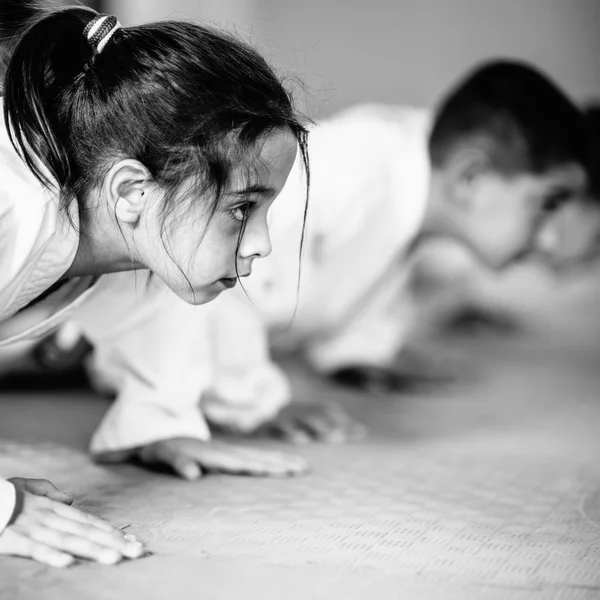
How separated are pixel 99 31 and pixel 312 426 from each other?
521 mm

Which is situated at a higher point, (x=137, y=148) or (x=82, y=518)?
(x=137, y=148)

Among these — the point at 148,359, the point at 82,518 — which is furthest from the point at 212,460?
the point at 82,518

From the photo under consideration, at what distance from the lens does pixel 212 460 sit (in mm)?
859

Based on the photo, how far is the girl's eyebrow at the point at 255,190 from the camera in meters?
0.67

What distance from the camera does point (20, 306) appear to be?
29.6 inches

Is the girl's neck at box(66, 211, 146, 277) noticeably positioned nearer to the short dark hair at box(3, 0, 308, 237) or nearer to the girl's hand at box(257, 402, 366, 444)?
the short dark hair at box(3, 0, 308, 237)

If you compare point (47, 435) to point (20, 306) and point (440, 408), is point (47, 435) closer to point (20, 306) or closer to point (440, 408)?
point (20, 306)

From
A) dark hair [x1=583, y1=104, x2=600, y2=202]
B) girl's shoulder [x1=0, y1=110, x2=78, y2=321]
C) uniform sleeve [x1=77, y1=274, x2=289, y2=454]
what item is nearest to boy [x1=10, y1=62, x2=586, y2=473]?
uniform sleeve [x1=77, y1=274, x2=289, y2=454]

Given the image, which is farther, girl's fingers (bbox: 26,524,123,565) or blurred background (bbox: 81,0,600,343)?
blurred background (bbox: 81,0,600,343)

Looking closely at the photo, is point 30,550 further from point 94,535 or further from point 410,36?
point 410,36

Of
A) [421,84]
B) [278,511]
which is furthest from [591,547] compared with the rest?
[421,84]

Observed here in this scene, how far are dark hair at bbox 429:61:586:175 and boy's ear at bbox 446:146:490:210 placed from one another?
1 centimetres

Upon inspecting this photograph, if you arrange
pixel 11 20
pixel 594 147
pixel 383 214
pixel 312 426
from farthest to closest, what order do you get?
pixel 594 147
pixel 383 214
pixel 312 426
pixel 11 20

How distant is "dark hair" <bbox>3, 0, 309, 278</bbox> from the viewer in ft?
2.16
